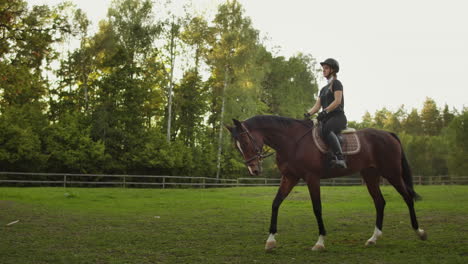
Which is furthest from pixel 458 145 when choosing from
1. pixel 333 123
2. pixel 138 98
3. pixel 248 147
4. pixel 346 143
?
pixel 248 147

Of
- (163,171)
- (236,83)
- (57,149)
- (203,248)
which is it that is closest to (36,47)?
(203,248)

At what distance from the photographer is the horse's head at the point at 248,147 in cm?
762

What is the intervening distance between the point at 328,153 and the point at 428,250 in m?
2.32

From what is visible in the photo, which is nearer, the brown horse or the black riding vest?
the brown horse

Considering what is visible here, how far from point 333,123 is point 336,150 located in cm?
56

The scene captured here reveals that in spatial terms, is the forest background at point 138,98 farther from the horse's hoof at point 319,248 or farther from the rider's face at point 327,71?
the horse's hoof at point 319,248

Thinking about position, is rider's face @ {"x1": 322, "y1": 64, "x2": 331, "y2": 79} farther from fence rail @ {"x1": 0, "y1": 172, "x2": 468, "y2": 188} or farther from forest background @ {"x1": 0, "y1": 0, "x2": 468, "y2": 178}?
forest background @ {"x1": 0, "y1": 0, "x2": 468, "y2": 178}

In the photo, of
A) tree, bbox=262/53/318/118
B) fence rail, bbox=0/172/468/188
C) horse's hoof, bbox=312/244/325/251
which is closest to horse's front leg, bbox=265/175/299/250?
horse's hoof, bbox=312/244/325/251

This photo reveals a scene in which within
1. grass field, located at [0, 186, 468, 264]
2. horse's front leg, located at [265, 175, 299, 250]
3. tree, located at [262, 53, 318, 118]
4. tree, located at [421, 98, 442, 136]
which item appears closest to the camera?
grass field, located at [0, 186, 468, 264]

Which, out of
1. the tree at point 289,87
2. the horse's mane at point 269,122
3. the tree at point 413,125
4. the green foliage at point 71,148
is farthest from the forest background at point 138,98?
the tree at point 413,125

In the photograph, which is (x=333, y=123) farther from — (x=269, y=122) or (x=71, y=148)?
(x=71, y=148)

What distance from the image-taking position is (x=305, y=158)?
7.90 m

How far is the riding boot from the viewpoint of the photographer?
7938mm

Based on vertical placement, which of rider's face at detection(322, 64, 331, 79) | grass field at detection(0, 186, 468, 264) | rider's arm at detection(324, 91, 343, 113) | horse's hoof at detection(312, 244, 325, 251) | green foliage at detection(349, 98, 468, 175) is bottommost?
grass field at detection(0, 186, 468, 264)
